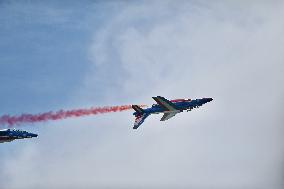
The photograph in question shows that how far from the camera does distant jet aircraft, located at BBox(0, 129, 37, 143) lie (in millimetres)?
191125

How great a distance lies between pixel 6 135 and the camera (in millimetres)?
191500

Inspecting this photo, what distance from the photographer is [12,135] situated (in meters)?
193

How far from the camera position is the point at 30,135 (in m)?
196

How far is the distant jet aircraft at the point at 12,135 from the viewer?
191m

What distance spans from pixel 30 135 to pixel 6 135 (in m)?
10.4
